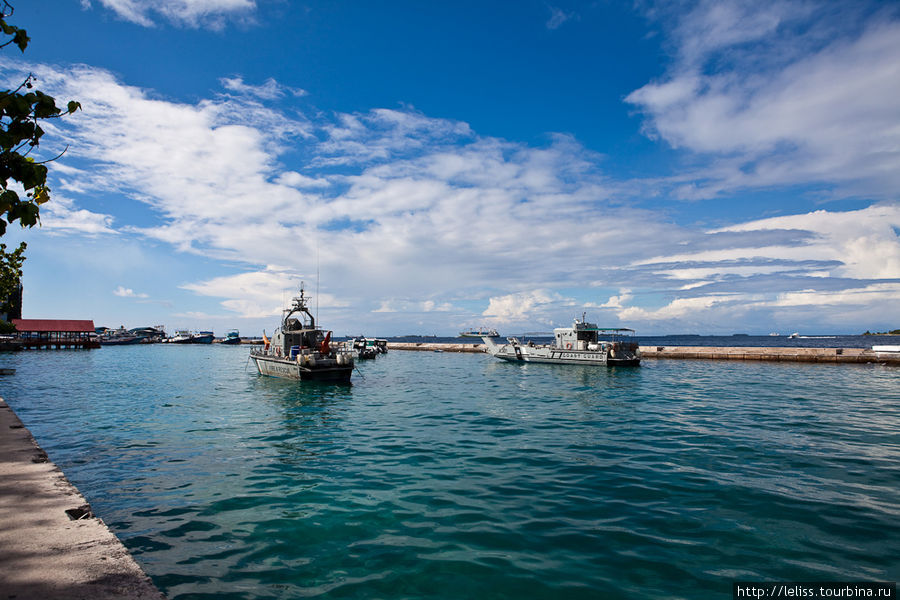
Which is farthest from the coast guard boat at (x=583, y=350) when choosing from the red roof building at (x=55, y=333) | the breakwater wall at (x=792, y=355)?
the red roof building at (x=55, y=333)

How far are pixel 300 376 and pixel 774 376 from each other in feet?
121

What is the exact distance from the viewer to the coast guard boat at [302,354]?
99.5ft

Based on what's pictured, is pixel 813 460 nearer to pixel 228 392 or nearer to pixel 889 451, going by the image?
pixel 889 451

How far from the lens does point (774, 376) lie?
36594mm

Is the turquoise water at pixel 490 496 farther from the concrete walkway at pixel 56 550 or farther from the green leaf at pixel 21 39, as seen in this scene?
the green leaf at pixel 21 39

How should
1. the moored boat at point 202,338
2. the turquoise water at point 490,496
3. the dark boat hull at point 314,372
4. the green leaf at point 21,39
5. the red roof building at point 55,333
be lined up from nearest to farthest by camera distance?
the green leaf at point 21,39
the turquoise water at point 490,496
the dark boat hull at point 314,372
the red roof building at point 55,333
the moored boat at point 202,338

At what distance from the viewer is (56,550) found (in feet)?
15.7

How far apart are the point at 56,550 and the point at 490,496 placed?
261 inches

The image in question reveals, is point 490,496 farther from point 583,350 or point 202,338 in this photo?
point 202,338

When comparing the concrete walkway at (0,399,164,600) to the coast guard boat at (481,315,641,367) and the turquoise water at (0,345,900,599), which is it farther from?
the coast guard boat at (481,315,641,367)

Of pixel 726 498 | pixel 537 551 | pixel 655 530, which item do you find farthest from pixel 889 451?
pixel 537 551

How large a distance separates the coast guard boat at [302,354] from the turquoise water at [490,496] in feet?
33.1

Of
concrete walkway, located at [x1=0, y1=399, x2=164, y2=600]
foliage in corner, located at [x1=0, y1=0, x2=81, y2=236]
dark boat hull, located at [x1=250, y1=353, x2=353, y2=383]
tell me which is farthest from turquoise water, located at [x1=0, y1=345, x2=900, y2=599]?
dark boat hull, located at [x1=250, y1=353, x2=353, y2=383]

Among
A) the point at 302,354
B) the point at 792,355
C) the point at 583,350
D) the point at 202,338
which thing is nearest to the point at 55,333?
the point at 202,338
